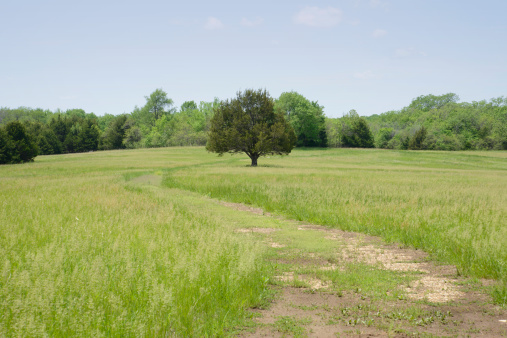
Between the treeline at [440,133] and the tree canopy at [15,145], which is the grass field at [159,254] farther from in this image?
the treeline at [440,133]

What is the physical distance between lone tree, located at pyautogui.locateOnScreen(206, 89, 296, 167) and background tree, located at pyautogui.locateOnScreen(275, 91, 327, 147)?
50.6 meters

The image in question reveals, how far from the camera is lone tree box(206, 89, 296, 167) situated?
1658 inches

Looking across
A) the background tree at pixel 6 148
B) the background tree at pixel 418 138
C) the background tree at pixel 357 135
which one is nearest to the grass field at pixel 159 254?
the background tree at pixel 6 148

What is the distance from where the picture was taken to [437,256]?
32.0 ft

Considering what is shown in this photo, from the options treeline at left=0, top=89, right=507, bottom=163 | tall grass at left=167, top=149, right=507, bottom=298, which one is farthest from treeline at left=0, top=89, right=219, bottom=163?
tall grass at left=167, top=149, right=507, bottom=298

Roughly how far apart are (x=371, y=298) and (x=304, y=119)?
91.4m

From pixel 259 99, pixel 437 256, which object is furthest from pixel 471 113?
pixel 437 256

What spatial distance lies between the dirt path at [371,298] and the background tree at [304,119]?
8566cm

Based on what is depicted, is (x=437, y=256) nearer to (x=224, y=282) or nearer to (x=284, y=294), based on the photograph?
(x=284, y=294)

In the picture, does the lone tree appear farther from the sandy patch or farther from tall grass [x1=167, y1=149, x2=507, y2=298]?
the sandy patch

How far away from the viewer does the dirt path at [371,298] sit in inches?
221

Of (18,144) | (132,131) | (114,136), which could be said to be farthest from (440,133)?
(18,144)

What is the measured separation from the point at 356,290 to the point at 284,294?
150cm

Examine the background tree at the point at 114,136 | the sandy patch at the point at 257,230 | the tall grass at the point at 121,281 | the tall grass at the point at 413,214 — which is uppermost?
the background tree at the point at 114,136
